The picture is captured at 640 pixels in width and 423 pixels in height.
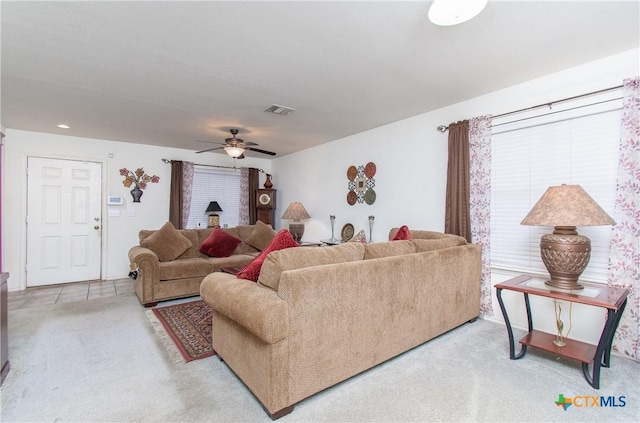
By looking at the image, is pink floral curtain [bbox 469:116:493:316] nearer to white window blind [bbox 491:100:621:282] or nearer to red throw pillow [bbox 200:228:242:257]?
white window blind [bbox 491:100:621:282]

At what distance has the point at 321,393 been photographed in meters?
1.94

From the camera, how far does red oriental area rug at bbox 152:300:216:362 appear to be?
2.54m

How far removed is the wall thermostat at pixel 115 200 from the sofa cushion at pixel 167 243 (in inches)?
59.1

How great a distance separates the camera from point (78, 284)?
4.90 meters

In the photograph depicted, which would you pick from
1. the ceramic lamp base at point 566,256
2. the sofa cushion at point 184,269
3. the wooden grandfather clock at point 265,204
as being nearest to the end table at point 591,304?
the ceramic lamp base at point 566,256

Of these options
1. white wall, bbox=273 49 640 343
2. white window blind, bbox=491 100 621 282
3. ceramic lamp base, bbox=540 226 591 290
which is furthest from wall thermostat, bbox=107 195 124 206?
ceramic lamp base, bbox=540 226 591 290

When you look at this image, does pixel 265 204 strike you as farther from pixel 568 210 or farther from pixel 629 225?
pixel 629 225

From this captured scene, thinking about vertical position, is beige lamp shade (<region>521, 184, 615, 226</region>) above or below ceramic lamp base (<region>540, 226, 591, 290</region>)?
above

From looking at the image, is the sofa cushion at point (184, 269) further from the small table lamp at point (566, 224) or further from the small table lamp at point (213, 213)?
the small table lamp at point (566, 224)

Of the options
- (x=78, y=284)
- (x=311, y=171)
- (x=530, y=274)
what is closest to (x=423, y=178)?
(x=530, y=274)

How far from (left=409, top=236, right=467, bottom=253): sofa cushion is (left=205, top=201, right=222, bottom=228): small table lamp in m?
4.58

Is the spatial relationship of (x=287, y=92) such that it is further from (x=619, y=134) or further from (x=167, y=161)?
(x=167, y=161)

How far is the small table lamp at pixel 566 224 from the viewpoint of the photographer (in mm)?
2127

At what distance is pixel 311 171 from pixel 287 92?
2.73 meters
